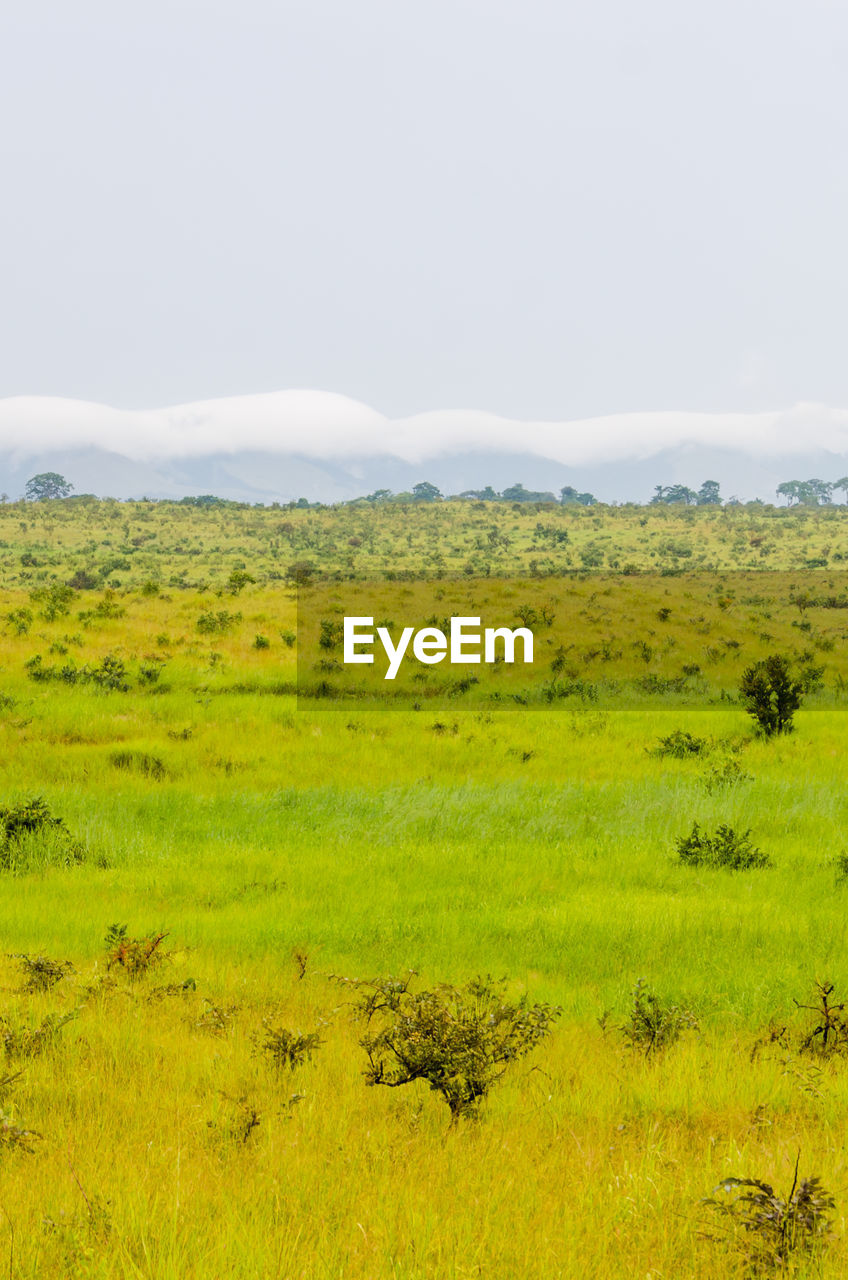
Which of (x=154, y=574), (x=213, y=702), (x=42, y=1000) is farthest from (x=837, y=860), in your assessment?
(x=154, y=574)

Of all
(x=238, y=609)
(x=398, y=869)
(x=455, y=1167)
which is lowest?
(x=398, y=869)

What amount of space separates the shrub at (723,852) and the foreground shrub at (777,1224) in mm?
7096

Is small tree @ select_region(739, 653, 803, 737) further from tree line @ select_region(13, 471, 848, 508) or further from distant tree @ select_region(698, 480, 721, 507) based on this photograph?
distant tree @ select_region(698, 480, 721, 507)

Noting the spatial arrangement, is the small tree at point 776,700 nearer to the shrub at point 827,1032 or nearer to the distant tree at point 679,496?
the shrub at point 827,1032

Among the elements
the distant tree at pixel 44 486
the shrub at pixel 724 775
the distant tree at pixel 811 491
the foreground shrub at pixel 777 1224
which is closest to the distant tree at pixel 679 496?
the distant tree at pixel 811 491

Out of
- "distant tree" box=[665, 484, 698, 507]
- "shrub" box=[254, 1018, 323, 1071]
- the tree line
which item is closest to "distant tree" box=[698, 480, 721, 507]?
the tree line

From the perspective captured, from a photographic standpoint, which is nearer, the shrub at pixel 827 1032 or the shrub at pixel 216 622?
the shrub at pixel 827 1032

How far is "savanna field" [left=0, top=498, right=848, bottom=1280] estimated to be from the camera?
3418 millimetres

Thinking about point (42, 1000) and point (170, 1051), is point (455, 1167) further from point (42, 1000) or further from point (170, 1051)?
point (42, 1000)

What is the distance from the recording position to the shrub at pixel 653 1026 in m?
5.58

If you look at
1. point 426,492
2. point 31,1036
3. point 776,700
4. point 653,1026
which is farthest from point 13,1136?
point 426,492

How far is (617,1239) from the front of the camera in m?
3.37

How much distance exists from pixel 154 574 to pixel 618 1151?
53.4 metres

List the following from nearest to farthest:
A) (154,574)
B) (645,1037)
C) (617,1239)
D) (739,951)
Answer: (617,1239) → (645,1037) → (739,951) → (154,574)
